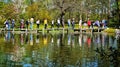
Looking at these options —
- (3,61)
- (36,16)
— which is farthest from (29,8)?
(3,61)

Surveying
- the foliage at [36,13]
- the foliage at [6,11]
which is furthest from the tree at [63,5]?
the foliage at [6,11]

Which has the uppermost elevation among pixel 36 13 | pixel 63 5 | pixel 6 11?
pixel 63 5

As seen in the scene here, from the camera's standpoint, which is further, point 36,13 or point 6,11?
point 36,13

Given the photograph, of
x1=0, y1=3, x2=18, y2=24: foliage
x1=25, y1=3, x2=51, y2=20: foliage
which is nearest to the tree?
x1=25, y1=3, x2=51, y2=20: foliage

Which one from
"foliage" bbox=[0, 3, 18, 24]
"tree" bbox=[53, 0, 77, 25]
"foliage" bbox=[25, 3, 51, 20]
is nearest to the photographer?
"foliage" bbox=[0, 3, 18, 24]

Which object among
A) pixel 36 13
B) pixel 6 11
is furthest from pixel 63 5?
pixel 6 11

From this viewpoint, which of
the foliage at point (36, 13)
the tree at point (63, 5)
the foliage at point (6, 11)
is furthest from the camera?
the foliage at point (36, 13)

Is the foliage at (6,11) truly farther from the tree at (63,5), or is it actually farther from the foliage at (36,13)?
the tree at (63,5)

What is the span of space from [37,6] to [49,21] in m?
5.07

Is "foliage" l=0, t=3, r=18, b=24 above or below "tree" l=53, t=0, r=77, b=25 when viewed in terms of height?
below

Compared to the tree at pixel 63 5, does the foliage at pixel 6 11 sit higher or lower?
lower

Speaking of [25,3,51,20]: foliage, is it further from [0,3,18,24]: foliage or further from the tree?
[0,3,18,24]: foliage

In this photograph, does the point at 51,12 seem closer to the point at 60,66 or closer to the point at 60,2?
the point at 60,2

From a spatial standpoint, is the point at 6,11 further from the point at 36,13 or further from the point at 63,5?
the point at 63,5
